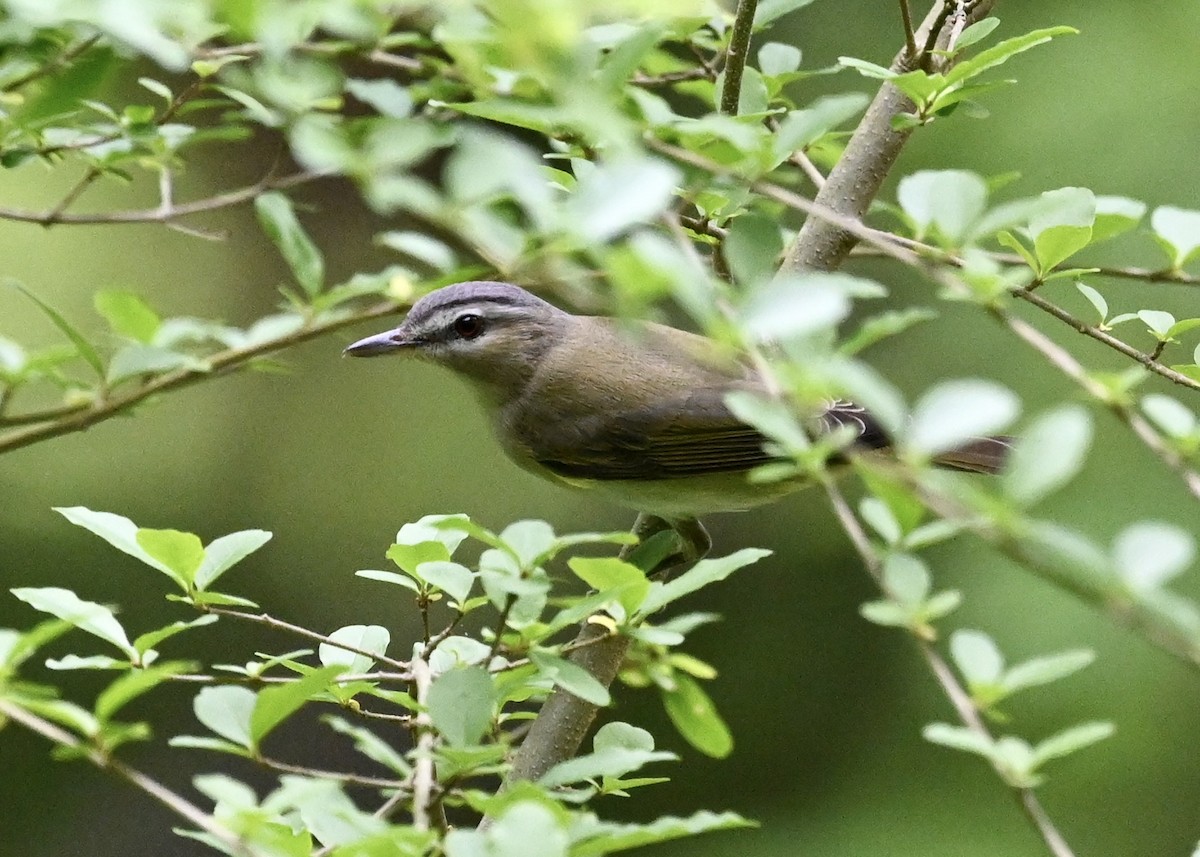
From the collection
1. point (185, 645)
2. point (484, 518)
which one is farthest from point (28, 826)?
point (484, 518)

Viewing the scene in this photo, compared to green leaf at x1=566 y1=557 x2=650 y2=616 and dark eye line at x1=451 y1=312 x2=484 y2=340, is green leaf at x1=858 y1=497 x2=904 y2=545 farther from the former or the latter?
dark eye line at x1=451 y1=312 x2=484 y2=340

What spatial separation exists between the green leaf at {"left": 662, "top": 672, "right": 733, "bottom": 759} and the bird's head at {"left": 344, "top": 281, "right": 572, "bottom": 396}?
3.98 feet

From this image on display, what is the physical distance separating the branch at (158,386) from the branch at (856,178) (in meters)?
0.82

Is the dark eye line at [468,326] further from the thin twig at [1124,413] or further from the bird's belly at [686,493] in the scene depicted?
the thin twig at [1124,413]

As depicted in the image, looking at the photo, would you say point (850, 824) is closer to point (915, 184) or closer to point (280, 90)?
point (915, 184)

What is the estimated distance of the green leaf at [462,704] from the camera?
39.3 inches

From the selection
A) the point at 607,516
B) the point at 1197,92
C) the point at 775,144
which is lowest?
the point at 607,516

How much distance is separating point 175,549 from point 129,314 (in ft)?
1.15

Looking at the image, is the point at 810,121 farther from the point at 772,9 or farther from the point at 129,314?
the point at 772,9

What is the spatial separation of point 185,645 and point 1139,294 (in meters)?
3.07

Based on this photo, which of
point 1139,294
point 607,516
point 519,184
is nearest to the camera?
point 519,184

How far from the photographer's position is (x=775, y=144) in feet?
3.21

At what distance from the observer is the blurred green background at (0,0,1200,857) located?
3.30m

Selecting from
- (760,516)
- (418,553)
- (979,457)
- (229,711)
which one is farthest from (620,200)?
(760,516)
